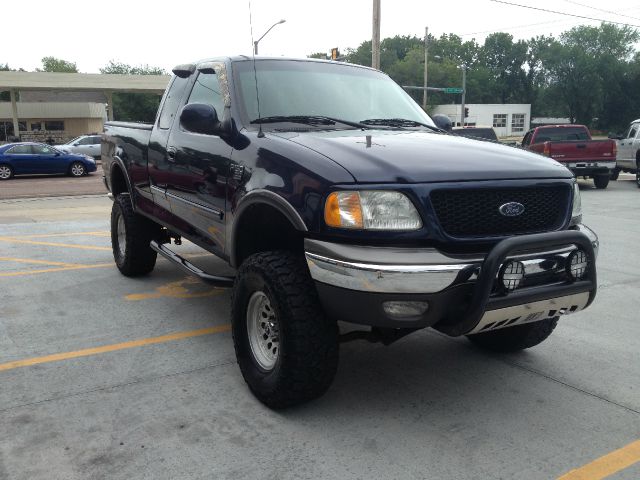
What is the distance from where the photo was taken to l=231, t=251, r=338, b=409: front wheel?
3166 millimetres

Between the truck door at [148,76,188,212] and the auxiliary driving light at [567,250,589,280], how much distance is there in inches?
112

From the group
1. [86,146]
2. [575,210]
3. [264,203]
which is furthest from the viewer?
[86,146]

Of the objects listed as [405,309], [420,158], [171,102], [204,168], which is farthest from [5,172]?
[405,309]

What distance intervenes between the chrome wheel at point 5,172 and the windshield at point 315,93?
20705 millimetres

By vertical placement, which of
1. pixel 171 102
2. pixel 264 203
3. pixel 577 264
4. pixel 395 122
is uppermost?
pixel 171 102

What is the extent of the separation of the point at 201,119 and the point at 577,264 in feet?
7.76

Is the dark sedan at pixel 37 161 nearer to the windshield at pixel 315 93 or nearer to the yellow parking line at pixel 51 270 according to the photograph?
the yellow parking line at pixel 51 270

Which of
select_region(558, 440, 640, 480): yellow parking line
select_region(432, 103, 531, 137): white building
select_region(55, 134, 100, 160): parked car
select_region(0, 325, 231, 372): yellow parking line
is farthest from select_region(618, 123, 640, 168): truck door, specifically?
select_region(432, 103, 531, 137): white building

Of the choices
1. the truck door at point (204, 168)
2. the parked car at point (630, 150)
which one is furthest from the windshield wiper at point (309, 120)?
the parked car at point (630, 150)

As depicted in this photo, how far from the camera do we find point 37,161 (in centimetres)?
2253

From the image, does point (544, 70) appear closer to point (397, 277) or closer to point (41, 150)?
point (41, 150)

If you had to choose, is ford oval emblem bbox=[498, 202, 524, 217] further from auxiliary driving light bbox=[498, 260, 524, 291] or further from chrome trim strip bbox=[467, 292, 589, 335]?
chrome trim strip bbox=[467, 292, 589, 335]

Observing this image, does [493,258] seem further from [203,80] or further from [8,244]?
[8,244]

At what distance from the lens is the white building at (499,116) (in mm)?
86562
